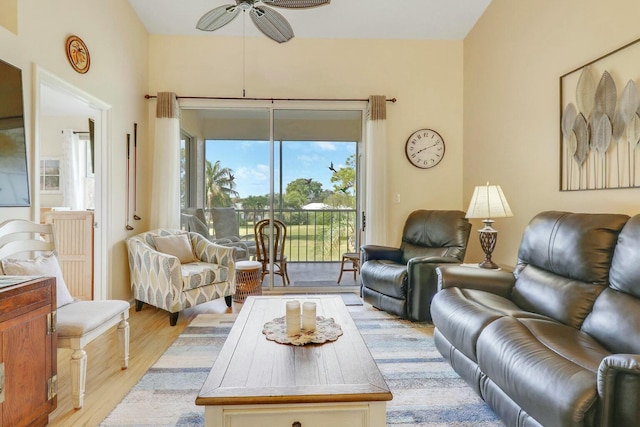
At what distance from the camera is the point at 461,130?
14.7 feet

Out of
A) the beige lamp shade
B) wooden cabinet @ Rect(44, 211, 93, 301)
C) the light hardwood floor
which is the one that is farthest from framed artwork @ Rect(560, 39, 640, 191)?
wooden cabinet @ Rect(44, 211, 93, 301)

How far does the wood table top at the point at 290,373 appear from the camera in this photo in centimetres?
124

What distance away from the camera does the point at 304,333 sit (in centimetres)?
180

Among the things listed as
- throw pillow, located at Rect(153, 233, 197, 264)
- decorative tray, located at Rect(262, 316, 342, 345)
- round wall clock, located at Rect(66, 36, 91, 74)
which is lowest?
decorative tray, located at Rect(262, 316, 342, 345)

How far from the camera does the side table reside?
382 cm

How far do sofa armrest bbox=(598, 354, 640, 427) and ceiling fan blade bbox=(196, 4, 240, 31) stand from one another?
292 cm

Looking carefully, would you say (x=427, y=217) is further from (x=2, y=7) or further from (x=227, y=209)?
(x=2, y=7)

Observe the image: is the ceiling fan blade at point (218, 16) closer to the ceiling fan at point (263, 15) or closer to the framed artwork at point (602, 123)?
the ceiling fan at point (263, 15)

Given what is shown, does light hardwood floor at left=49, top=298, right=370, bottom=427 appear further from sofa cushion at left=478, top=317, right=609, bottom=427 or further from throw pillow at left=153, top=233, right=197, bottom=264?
sofa cushion at left=478, top=317, right=609, bottom=427

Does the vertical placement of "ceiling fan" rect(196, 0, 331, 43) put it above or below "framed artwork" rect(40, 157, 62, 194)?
above

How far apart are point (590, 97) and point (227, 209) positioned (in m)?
3.73

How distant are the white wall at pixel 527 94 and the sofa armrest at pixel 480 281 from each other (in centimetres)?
79

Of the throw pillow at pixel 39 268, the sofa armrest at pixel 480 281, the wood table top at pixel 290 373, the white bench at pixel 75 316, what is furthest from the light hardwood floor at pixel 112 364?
the sofa armrest at pixel 480 281

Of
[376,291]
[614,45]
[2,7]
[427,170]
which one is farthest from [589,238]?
[2,7]
